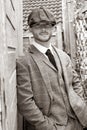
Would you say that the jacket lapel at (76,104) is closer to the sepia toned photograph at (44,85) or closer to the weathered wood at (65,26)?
the sepia toned photograph at (44,85)

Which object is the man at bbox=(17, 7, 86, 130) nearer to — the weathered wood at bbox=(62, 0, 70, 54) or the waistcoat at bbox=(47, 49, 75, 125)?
the waistcoat at bbox=(47, 49, 75, 125)

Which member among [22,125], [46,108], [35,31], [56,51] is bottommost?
[22,125]

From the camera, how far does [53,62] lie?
2.06 m

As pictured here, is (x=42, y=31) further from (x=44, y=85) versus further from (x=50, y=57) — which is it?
(x=44, y=85)

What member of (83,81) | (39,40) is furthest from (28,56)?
(83,81)

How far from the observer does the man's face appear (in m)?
2.01

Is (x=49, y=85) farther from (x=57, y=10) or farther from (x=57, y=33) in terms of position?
(x=57, y=10)

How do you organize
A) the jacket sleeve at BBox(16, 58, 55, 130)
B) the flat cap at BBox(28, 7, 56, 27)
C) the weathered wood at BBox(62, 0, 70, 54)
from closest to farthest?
the jacket sleeve at BBox(16, 58, 55, 130) < the flat cap at BBox(28, 7, 56, 27) < the weathered wood at BBox(62, 0, 70, 54)

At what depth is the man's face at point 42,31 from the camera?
201 centimetres

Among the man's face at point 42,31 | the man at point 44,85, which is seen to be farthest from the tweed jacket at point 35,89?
the man's face at point 42,31

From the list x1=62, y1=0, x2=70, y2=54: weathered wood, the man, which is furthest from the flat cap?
x1=62, y1=0, x2=70, y2=54: weathered wood

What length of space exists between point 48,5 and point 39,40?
170 centimetres

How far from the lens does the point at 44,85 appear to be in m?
1.95

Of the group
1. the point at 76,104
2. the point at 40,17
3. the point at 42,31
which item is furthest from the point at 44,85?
the point at 40,17
